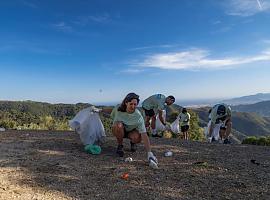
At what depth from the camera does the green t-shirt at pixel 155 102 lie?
31.2ft

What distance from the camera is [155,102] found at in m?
9.59

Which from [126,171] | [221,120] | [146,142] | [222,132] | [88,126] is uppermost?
Result: [88,126]

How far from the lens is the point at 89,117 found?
7.25 meters

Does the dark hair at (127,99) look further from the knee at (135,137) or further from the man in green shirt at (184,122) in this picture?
the man in green shirt at (184,122)

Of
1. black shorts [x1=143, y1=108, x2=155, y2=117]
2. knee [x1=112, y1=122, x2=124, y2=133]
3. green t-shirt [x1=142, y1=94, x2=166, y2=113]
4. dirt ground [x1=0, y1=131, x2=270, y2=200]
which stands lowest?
dirt ground [x1=0, y1=131, x2=270, y2=200]

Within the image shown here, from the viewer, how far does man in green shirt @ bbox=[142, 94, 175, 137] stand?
9492 mm

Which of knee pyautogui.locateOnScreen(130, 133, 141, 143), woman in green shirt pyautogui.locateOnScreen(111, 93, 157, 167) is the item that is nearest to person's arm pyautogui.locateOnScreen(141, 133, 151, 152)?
woman in green shirt pyautogui.locateOnScreen(111, 93, 157, 167)

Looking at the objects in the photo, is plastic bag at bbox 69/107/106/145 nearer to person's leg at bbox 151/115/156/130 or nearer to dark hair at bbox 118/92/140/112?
dark hair at bbox 118/92/140/112

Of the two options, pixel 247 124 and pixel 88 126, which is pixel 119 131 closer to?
pixel 88 126

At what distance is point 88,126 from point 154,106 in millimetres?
2880

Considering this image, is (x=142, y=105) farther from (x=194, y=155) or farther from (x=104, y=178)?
(x=104, y=178)

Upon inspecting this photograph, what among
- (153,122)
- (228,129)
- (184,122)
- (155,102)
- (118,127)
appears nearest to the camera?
(118,127)

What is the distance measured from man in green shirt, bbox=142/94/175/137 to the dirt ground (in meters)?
2.05

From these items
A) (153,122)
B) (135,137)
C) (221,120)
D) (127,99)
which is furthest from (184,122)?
(127,99)
